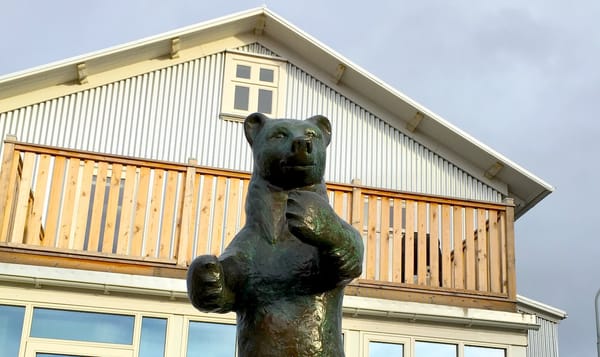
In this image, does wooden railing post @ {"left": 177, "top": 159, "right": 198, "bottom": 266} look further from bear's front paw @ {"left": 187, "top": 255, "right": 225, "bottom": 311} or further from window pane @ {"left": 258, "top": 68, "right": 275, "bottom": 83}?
bear's front paw @ {"left": 187, "top": 255, "right": 225, "bottom": 311}

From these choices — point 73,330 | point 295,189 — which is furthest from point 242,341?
point 73,330

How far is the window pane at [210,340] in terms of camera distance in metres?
10.5

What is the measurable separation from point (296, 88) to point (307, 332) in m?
13.4

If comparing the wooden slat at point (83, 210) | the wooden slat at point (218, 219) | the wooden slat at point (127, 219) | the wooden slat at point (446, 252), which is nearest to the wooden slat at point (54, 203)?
the wooden slat at point (83, 210)

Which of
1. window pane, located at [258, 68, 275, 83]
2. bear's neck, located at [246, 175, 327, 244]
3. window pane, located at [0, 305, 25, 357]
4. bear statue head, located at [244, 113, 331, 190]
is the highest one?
window pane, located at [258, 68, 275, 83]

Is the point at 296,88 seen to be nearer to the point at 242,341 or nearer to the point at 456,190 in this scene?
the point at 456,190

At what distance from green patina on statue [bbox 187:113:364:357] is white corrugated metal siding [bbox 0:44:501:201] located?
38.8ft

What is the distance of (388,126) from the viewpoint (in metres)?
16.1

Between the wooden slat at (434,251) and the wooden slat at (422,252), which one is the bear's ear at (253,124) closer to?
the wooden slat at (422,252)

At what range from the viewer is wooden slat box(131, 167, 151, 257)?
10438 millimetres

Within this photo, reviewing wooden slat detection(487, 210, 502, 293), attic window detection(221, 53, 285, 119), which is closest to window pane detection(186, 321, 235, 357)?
wooden slat detection(487, 210, 502, 293)

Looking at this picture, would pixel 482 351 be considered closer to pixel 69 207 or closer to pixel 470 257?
pixel 470 257

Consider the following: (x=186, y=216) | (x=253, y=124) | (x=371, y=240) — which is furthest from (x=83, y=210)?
(x=253, y=124)

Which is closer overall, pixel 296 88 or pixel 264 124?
pixel 264 124
